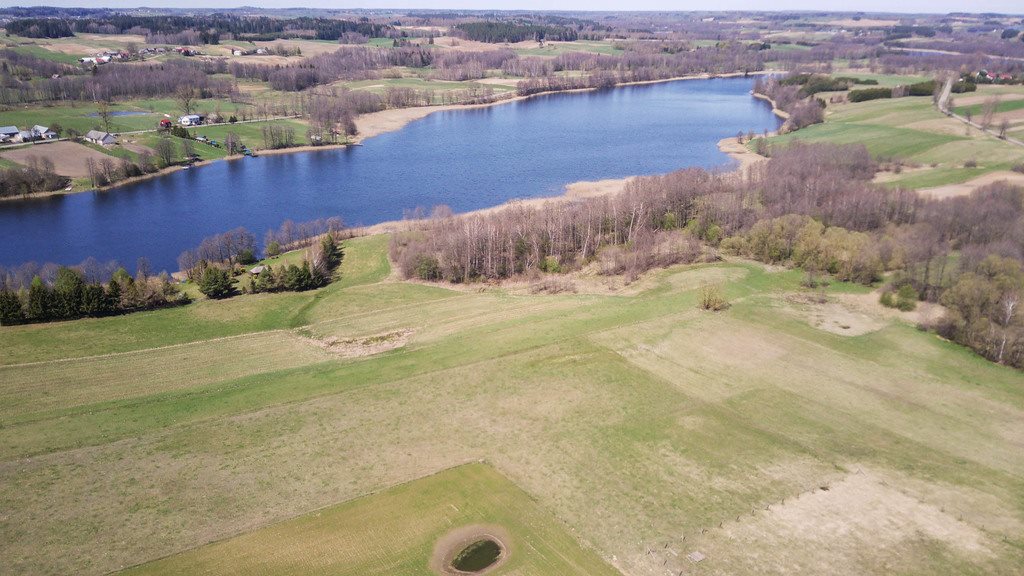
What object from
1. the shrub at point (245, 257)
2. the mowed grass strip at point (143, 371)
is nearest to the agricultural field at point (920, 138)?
the mowed grass strip at point (143, 371)

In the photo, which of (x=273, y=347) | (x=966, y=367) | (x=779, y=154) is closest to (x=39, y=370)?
Result: (x=273, y=347)

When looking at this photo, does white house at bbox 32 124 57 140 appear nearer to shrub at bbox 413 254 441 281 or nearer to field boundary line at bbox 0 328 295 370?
field boundary line at bbox 0 328 295 370

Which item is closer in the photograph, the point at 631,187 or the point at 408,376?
the point at 408,376

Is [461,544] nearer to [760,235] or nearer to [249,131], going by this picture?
[760,235]

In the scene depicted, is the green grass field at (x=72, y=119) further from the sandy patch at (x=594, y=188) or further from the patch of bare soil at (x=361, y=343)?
the patch of bare soil at (x=361, y=343)

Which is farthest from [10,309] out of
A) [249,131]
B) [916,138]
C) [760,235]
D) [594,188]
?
[916,138]

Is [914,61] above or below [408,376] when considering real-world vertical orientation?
above

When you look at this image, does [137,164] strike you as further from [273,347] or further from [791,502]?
[791,502]
